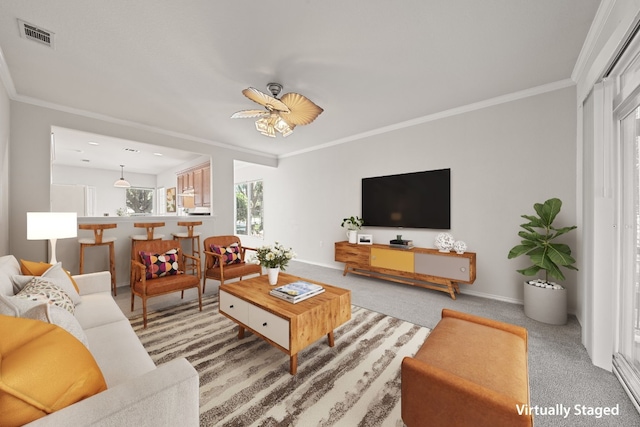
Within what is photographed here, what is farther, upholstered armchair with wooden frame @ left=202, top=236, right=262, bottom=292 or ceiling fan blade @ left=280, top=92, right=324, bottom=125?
upholstered armchair with wooden frame @ left=202, top=236, right=262, bottom=292

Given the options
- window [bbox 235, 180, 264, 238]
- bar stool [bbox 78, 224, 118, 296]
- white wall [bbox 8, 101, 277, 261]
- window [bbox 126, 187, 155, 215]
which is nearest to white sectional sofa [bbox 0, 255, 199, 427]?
bar stool [bbox 78, 224, 118, 296]

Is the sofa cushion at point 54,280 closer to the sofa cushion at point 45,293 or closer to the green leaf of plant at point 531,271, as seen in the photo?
the sofa cushion at point 45,293

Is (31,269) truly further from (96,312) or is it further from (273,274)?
(273,274)

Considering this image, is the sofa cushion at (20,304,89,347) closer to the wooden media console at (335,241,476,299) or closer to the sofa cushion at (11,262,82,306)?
the sofa cushion at (11,262,82,306)

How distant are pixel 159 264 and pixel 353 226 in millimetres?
3058

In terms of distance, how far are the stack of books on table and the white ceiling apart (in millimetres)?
2170

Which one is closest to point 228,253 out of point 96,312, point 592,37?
point 96,312

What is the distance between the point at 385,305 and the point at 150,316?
2.71 m

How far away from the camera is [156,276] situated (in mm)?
2857

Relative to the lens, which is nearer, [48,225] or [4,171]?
[48,225]

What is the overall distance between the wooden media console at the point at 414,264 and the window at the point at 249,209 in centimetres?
Result: 333

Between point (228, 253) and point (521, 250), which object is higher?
point (521, 250)

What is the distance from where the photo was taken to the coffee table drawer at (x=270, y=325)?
1774 mm

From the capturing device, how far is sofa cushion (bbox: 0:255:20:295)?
142cm
